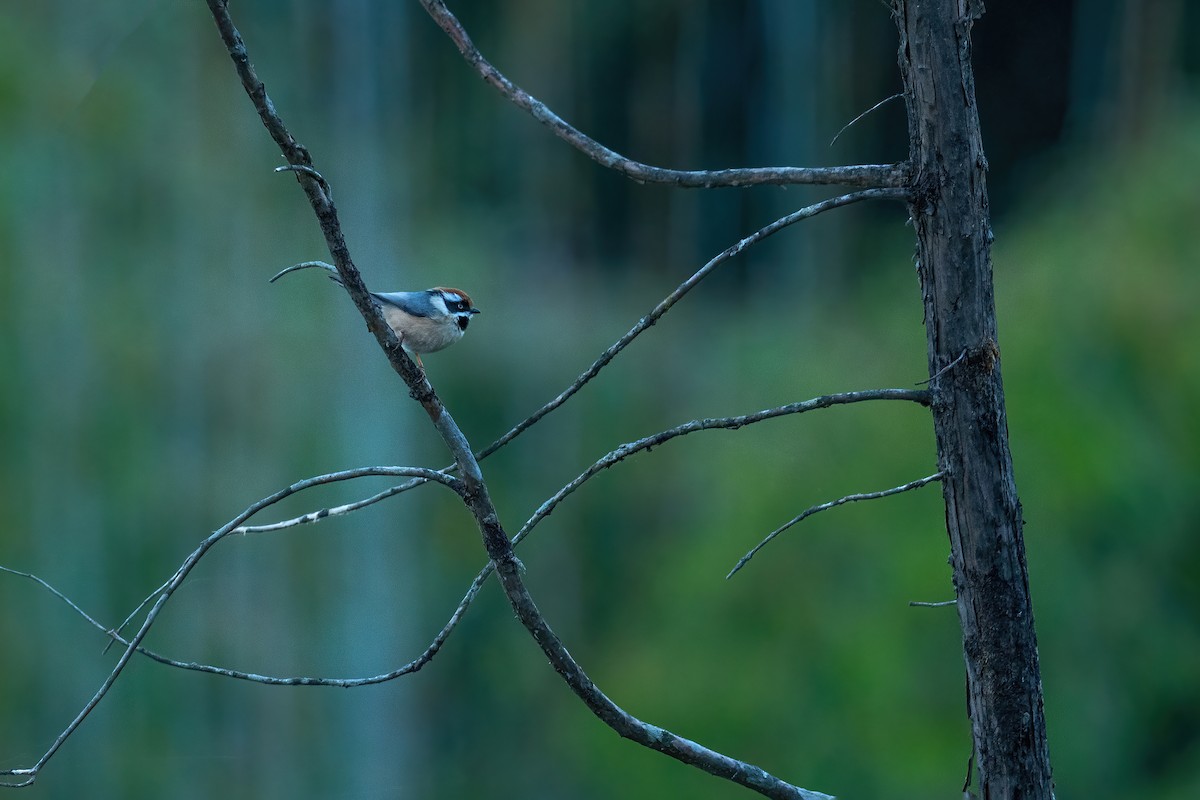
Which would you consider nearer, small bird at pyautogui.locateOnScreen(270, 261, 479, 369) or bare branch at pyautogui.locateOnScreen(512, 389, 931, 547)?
bare branch at pyautogui.locateOnScreen(512, 389, 931, 547)

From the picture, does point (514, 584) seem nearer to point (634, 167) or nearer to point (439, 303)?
point (634, 167)

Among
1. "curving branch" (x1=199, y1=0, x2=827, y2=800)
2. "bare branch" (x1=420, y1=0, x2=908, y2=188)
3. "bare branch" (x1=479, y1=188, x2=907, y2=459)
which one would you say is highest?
"bare branch" (x1=420, y1=0, x2=908, y2=188)

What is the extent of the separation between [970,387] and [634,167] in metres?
0.62

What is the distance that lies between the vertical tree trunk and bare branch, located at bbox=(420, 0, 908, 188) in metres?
0.09

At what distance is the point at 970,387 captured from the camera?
1.82m

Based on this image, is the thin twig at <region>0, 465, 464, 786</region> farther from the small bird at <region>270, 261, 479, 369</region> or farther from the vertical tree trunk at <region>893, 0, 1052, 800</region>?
the small bird at <region>270, 261, 479, 369</region>

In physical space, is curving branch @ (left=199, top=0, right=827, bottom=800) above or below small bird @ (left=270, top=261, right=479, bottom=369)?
below

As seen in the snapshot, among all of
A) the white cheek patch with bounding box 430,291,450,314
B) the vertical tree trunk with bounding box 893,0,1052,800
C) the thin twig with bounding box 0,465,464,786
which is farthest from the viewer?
the white cheek patch with bounding box 430,291,450,314

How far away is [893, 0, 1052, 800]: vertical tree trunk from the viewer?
182cm

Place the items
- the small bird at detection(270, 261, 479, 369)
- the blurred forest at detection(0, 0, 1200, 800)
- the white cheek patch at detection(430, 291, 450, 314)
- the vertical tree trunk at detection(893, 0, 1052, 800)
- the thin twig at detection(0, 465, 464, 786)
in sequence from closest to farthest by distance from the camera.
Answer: the thin twig at detection(0, 465, 464, 786) → the vertical tree trunk at detection(893, 0, 1052, 800) → the small bird at detection(270, 261, 479, 369) → the white cheek patch at detection(430, 291, 450, 314) → the blurred forest at detection(0, 0, 1200, 800)

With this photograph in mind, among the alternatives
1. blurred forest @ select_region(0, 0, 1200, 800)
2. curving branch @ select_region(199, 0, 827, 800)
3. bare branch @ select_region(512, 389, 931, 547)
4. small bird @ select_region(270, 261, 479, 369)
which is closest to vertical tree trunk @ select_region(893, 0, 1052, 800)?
bare branch @ select_region(512, 389, 931, 547)

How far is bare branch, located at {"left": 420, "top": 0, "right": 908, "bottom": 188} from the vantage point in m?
1.74

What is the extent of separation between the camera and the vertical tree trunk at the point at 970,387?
1.82 metres

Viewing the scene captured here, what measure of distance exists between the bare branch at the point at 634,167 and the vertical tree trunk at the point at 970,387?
0.30 feet
